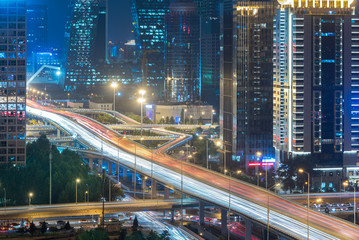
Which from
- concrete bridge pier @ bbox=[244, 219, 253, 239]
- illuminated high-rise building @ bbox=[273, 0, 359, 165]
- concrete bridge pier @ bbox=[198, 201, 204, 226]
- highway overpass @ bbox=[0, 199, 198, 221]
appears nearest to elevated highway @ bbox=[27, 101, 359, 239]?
concrete bridge pier @ bbox=[244, 219, 253, 239]

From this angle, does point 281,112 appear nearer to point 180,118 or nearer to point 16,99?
point 16,99

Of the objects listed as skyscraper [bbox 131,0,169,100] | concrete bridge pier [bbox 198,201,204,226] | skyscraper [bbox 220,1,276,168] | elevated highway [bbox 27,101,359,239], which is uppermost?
skyscraper [bbox 131,0,169,100]

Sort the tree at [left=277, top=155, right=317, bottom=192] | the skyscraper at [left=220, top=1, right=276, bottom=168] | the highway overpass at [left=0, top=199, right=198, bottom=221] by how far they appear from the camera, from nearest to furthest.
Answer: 1. the highway overpass at [left=0, top=199, right=198, bottom=221]
2. the tree at [left=277, top=155, right=317, bottom=192]
3. the skyscraper at [left=220, top=1, right=276, bottom=168]

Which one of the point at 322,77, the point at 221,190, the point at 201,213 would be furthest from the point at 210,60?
the point at 201,213

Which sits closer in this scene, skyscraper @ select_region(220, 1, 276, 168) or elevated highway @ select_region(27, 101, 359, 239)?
elevated highway @ select_region(27, 101, 359, 239)

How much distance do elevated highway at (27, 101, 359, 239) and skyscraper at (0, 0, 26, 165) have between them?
9.65 metres

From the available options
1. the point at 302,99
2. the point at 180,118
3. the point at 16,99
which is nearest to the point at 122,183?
the point at 16,99

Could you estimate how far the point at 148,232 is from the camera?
64.9 meters

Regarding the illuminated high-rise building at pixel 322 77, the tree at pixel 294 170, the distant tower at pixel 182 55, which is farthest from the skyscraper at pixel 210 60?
the tree at pixel 294 170

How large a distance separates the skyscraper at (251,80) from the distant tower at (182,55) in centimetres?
6160

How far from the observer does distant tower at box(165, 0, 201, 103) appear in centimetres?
16200

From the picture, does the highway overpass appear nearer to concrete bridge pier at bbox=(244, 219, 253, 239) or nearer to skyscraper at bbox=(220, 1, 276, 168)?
concrete bridge pier at bbox=(244, 219, 253, 239)

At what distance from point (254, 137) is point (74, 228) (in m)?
36.3

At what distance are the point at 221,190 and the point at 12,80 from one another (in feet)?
75.3
